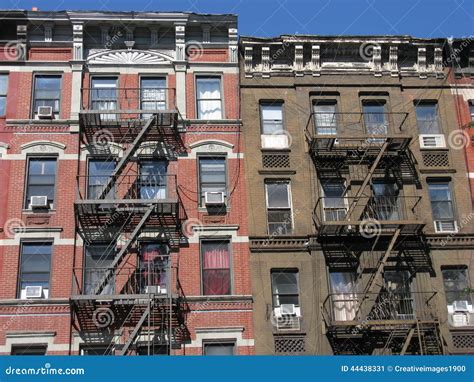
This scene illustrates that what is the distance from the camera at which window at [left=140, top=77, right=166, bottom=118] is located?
23.1 metres

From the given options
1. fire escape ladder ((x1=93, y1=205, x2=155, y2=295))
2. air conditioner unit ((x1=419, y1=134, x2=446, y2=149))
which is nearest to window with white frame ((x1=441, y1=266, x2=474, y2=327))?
air conditioner unit ((x1=419, y1=134, x2=446, y2=149))

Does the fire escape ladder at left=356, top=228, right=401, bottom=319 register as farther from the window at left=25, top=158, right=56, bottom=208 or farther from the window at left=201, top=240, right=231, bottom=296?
the window at left=25, top=158, right=56, bottom=208

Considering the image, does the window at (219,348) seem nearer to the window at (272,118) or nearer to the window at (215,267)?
the window at (215,267)

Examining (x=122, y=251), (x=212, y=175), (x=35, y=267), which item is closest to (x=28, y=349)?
(x=35, y=267)

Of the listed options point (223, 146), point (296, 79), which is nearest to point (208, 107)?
point (223, 146)

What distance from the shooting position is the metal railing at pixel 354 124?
23188 millimetres

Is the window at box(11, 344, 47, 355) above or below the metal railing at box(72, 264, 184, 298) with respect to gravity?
below

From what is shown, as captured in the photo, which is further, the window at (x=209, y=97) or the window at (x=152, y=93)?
the window at (x=209, y=97)

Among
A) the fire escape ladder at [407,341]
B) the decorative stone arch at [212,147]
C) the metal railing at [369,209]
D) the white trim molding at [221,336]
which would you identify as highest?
the decorative stone arch at [212,147]

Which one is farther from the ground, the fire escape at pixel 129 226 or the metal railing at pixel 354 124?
the metal railing at pixel 354 124

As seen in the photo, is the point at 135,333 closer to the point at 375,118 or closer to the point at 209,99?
the point at 209,99

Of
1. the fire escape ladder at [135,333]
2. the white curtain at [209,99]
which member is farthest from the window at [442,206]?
the fire escape ladder at [135,333]

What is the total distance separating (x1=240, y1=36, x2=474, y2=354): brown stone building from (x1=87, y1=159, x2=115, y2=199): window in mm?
4348

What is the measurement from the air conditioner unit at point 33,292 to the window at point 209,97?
7458 mm
